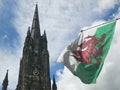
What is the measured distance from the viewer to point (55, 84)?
62.0 metres

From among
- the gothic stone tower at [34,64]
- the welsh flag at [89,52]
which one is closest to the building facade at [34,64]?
the gothic stone tower at [34,64]

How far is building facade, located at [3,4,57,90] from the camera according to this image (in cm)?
5888

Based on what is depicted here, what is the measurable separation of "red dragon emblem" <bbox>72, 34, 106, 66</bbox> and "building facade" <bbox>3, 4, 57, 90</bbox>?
4484cm

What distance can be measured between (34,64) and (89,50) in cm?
5016

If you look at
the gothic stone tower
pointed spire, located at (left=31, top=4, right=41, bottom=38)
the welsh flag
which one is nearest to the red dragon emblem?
the welsh flag

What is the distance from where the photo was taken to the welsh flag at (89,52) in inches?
508

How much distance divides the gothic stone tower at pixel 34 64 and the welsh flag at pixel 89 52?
44656mm

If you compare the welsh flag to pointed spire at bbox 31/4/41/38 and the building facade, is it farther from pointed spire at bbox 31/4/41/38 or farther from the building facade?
pointed spire at bbox 31/4/41/38

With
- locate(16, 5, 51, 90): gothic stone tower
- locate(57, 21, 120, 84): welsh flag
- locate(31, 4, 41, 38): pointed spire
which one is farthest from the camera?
locate(31, 4, 41, 38): pointed spire

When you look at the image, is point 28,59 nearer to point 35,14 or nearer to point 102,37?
point 35,14

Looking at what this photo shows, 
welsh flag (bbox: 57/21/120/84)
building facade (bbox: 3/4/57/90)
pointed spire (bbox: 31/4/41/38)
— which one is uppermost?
pointed spire (bbox: 31/4/41/38)

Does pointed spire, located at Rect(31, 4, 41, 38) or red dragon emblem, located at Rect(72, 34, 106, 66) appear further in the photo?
pointed spire, located at Rect(31, 4, 41, 38)

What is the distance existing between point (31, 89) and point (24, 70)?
4.45 metres

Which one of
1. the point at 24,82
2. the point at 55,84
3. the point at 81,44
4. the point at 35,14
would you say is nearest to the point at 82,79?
the point at 81,44
